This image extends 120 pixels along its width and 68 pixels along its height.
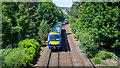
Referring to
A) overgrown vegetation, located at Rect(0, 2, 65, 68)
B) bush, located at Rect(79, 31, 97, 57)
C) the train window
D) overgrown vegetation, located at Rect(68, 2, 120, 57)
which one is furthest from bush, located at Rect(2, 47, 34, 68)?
overgrown vegetation, located at Rect(68, 2, 120, 57)

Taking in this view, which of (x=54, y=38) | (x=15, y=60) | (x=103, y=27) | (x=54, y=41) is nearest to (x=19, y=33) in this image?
(x=54, y=38)

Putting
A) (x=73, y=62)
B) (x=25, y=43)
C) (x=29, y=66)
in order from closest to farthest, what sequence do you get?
(x=29, y=66) < (x=73, y=62) < (x=25, y=43)

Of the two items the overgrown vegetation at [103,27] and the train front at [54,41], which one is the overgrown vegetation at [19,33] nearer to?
the train front at [54,41]

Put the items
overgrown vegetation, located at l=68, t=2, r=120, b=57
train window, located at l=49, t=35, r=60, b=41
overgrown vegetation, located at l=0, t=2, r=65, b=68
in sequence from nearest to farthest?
overgrown vegetation, located at l=0, t=2, r=65, b=68, overgrown vegetation, located at l=68, t=2, r=120, b=57, train window, located at l=49, t=35, r=60, b=41

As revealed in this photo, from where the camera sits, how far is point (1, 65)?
10117 mm

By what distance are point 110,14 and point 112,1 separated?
205 centimetres

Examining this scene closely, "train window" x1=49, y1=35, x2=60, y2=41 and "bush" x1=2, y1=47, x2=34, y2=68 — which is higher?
"train window" x1=49, y1=35, x2=60, y2=41

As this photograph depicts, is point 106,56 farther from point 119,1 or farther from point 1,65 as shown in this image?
point 1,65

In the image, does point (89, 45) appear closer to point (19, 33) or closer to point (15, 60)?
point (15, 60)

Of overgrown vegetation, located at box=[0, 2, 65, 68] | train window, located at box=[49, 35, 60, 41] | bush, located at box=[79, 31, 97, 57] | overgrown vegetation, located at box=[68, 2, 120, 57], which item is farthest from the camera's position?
train window, located at box=[49, 35, 60, 41]

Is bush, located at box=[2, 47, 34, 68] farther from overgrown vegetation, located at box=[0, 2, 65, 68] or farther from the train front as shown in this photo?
the train front

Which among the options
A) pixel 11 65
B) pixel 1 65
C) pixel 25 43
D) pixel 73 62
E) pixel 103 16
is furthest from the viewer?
pixel 103 16

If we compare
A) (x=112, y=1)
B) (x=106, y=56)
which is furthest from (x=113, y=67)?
(x=112, y=1)

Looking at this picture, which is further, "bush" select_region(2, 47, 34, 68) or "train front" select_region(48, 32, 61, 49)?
"train front" select_region(48, 32, 61, 49)
